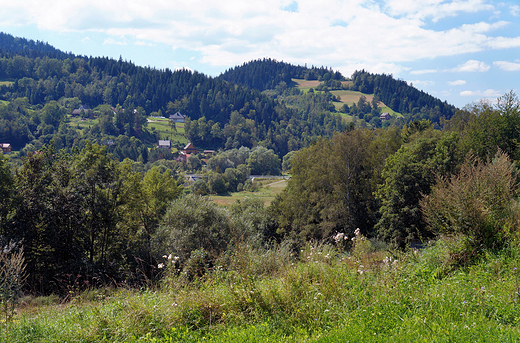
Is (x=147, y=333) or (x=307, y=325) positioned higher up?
(x=307, y=325)

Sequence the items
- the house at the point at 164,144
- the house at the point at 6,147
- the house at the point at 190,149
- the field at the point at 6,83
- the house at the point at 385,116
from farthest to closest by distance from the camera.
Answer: the house at the point at 385,116
the field at the point at 6,83
the house at the point at 190,149
the house at the point at 164,144
the house at the point at 6,147

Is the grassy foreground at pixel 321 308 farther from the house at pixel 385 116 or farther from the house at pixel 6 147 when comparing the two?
the house at pixel 385 116

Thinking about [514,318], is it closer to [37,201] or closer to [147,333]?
[147,333]

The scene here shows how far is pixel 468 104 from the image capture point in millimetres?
38688

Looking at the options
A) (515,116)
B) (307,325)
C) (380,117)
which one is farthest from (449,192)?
(380,117)

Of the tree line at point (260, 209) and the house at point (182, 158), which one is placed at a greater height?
the tree line at point (260, 209)

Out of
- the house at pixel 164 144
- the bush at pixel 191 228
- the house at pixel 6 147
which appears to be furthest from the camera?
the house at pixel 164 144

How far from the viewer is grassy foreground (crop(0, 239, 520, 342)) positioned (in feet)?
12.8

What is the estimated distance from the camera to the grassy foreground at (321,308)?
3.89 m

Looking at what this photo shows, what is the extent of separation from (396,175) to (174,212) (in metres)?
17.4

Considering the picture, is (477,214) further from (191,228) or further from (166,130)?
(166,130)

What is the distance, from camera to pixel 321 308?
459 centimetres

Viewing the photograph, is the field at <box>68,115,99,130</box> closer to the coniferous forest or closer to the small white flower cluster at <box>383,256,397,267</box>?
the coniferous forest

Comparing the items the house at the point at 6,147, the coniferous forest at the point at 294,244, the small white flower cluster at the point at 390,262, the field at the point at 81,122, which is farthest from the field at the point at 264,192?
the field at the point at 81,122
